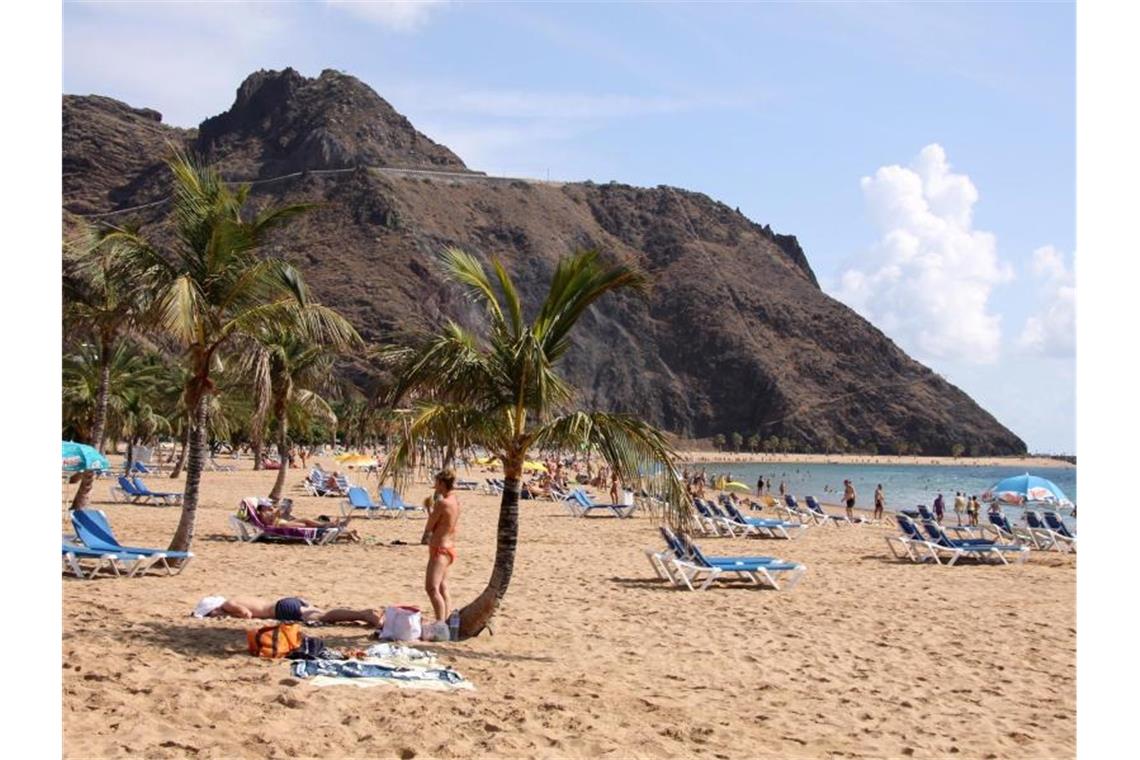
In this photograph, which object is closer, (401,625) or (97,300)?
(401,625)

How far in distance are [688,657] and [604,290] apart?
278 centimetres

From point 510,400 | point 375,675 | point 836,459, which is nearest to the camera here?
point 375,675

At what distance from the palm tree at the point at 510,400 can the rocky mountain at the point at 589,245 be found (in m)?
97.0

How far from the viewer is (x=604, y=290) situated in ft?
26.3

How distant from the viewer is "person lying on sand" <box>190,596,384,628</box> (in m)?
7.97

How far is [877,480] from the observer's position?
3656 inches

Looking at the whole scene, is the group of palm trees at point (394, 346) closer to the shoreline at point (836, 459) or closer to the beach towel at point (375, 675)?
the beach towel at point (375, 675)


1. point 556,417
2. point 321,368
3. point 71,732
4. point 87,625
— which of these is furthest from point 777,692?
point 321,368

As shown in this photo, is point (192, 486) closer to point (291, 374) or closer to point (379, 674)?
point (379, 674)

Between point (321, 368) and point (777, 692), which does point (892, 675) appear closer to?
point (777, 692)

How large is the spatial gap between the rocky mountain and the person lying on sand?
96.7m

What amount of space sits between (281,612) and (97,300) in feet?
30.1

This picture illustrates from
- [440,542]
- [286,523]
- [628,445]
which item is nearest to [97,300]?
[286,523]
